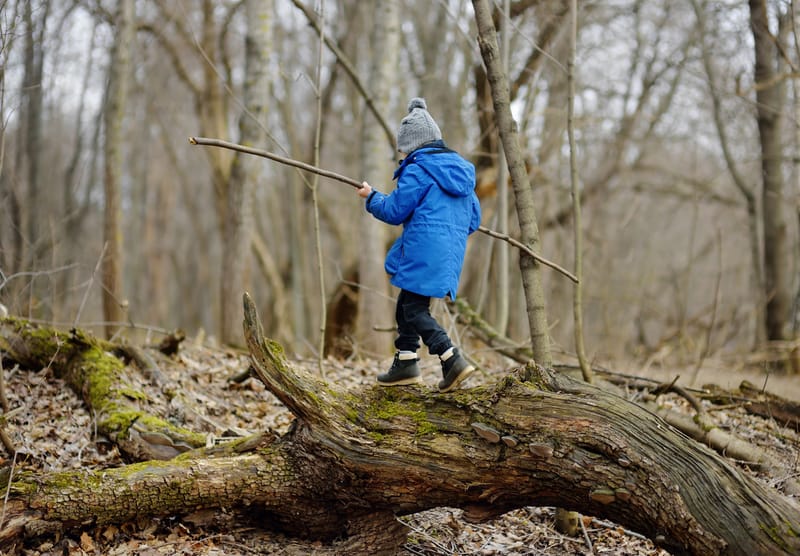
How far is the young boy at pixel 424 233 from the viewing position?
4.05m

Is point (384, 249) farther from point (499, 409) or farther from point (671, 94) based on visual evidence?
point (671, 94)

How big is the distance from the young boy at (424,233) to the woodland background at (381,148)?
1808 mm

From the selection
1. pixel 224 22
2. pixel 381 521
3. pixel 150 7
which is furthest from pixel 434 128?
pixel 150 7

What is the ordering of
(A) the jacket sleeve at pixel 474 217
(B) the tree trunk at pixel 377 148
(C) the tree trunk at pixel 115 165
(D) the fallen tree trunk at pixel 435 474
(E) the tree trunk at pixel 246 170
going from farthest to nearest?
(C) the tree trunk at pixel 115 165 < (B) the tree trunk at pixel 377 148 < (E) the tree trunk at pixel 246 170 < (A) the jacket sleeve at pixel 474 217 < (D) the fallen tree trunk at pixel 435 474

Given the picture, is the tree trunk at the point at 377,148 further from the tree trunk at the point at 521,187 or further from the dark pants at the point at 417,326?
the dark pants at the point at 417,326

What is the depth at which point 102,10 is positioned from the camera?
12430mm

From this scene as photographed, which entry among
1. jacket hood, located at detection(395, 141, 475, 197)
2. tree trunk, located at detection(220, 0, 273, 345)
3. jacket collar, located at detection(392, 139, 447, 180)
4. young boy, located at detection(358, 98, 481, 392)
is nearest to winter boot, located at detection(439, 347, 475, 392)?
young boy, located at detection(358, 98, 481, 392)

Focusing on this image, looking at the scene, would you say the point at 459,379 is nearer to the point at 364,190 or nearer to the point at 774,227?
the point at 364,190

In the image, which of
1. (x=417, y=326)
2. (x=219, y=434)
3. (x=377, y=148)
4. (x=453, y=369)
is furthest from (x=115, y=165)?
(x=453, y=369)

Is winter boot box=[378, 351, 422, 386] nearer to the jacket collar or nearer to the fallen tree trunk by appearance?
the fallen tree trunk

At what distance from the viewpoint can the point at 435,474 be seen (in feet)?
12.5

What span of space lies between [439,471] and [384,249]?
599 centimetres

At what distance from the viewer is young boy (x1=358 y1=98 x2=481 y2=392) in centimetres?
405

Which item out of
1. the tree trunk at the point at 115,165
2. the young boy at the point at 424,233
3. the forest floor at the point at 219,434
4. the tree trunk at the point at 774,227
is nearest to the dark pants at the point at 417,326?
the young boy at the point at 424,233
